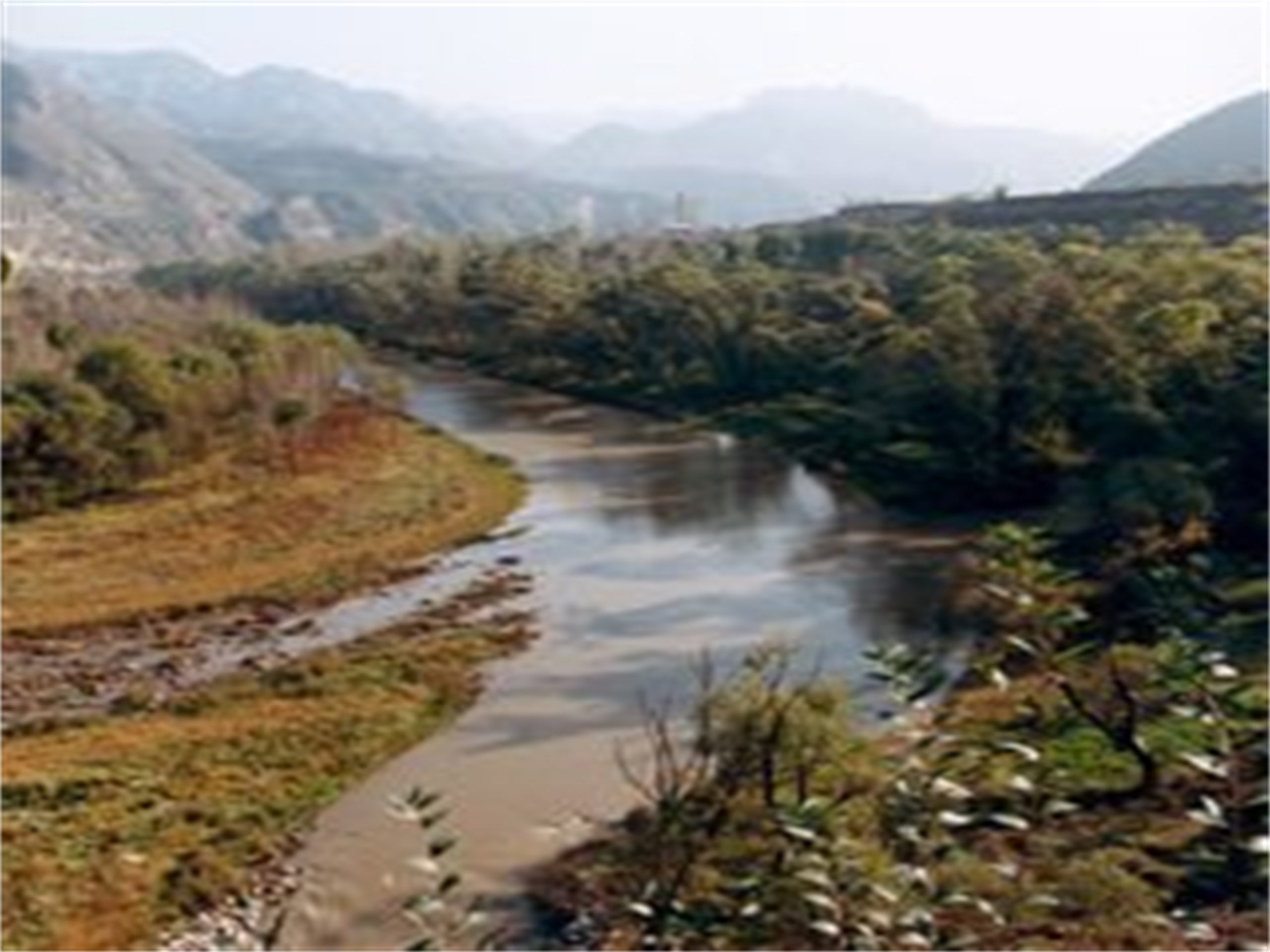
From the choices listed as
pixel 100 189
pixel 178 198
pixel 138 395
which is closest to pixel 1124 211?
pixel 138 395

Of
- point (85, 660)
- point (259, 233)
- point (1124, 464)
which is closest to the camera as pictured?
point (85, 660)

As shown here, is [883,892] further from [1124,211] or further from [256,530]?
[1124,211]

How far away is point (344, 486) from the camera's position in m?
33.7

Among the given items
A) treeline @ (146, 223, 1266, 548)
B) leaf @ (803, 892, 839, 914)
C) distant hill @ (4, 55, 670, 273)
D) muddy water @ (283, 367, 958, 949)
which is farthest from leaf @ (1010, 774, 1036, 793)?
distant hill @ (4, 55, 670, 273)

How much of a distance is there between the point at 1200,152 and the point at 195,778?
381 ft

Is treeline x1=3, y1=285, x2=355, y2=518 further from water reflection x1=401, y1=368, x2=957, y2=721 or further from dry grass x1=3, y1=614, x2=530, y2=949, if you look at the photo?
dry grass x1=3, y1=614, x2=530, y2=949

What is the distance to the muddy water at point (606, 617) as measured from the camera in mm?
14664

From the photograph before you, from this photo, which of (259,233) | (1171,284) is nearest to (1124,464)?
(1171,284)

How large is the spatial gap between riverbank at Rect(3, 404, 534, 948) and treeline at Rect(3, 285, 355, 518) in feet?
2.61

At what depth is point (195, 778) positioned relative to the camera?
1691 centimetres

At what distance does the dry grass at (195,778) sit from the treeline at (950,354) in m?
9.81

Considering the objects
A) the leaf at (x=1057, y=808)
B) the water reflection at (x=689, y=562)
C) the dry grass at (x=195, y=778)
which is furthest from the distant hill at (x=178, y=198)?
the leaf at (x=1057, y=808)

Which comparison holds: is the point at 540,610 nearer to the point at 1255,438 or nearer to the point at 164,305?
the point at 1255,438

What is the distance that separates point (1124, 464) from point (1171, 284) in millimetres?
7663
